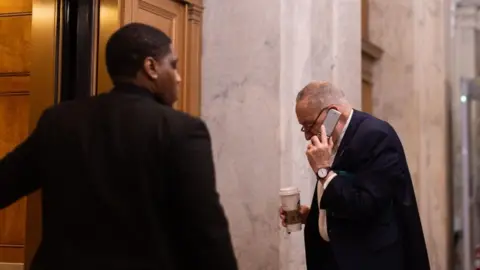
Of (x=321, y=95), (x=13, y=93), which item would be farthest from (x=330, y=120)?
(x=13, y=93)

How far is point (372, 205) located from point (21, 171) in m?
1.50

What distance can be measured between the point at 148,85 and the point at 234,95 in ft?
7.00

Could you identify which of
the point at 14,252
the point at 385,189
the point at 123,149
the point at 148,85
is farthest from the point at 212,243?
the point at 14,252

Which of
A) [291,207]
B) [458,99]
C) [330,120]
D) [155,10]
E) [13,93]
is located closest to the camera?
[330,120]

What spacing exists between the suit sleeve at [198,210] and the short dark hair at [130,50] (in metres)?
0.24

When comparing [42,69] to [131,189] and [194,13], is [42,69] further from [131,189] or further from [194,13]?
[131,189]

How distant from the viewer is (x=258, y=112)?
407 centimetres

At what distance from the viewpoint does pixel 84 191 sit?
6.29ft

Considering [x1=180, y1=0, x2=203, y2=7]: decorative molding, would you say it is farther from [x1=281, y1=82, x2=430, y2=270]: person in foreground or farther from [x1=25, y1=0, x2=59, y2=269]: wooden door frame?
[x1=281, y1=82, x2=430, y2=270]: person in foreground

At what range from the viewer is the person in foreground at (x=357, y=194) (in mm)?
3072

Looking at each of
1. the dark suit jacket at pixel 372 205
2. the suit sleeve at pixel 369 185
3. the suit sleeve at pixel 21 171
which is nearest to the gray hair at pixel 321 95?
the dark suit jacket at pixel 372 205

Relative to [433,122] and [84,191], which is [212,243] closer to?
[84,191]

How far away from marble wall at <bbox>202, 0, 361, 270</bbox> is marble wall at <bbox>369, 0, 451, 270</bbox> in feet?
7.31

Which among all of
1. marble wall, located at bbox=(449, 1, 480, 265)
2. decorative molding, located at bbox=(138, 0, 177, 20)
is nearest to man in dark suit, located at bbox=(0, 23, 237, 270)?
decorative molding, located at bbox=(138, 0, 177, 20)
